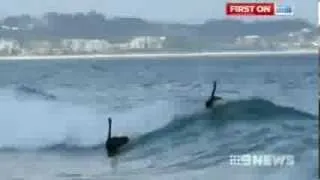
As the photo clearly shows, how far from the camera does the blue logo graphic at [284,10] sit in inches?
516

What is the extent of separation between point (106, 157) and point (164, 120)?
314mm

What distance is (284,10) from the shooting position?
13.1 meters

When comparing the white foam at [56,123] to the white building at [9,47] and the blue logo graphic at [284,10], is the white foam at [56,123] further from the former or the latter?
the blue logo graphic at [284,10]

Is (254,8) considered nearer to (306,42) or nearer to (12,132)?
(306,42)

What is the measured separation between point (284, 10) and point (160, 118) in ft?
2.46

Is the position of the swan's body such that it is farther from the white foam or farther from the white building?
the white building

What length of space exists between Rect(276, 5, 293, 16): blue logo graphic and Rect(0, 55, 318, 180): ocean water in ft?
0.66

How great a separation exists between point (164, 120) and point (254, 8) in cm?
66

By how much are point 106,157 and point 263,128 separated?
0.73m

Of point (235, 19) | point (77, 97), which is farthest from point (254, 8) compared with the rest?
point (77, 97)

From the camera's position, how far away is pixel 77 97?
43.1 ft

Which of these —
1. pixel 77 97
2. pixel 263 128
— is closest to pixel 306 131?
pixel 263 128

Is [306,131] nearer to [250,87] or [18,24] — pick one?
[250,87]

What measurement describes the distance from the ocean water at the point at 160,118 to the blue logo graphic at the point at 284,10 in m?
0.20
